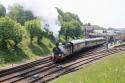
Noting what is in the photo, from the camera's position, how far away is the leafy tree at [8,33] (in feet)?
155

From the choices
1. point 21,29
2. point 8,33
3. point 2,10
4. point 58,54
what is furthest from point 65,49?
point 2,10

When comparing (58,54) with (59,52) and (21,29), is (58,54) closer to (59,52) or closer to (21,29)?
(59,52)

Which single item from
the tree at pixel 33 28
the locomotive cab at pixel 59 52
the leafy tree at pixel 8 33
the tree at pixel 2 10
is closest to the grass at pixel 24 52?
the leafy tree at pixel 8 33

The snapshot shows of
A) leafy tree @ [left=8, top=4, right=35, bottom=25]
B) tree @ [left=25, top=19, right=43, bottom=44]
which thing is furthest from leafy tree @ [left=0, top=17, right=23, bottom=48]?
leafy tree @ [left=8, top=4, right=35, bottom=25]

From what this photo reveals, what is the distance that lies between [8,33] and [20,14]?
3423 centimetres

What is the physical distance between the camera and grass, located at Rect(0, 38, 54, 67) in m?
43.6

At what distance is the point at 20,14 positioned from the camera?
81062 mm

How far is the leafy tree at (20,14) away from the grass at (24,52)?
17.8 m

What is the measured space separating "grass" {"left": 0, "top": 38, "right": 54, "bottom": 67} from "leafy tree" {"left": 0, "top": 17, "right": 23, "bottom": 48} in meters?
1.53

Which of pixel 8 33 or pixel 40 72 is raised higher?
pixel 8 33

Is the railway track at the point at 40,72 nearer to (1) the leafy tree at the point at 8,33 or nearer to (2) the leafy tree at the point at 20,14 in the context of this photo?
(1) the leafy tree at the point at 8,33

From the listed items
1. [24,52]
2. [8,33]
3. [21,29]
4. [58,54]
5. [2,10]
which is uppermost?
[2,10]

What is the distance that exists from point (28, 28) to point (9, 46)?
27.6 feet

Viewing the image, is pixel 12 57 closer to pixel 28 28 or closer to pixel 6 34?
pixel 6 34
